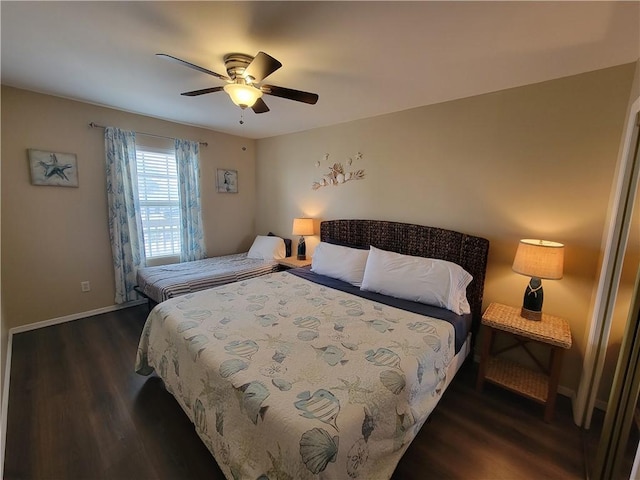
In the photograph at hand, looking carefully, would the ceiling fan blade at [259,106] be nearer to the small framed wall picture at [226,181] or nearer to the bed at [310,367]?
the bed at [310,367]

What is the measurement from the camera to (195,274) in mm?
3133

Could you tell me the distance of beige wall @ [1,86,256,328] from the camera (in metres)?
2.64

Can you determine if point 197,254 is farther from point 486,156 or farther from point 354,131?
point 486,156

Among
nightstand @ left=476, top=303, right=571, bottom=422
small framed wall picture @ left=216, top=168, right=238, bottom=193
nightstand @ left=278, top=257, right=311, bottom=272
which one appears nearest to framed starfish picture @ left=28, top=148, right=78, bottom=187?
small framed wall picture @ left=216, top=168, right=238, bottom=193

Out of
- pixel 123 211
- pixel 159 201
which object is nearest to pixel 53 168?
pixel 123 211

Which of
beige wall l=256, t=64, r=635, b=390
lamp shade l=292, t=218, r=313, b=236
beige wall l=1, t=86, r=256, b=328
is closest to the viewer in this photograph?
beige wall l=256, t=64, r=635, b=390

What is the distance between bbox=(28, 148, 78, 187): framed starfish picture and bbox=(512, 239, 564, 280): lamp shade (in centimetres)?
438

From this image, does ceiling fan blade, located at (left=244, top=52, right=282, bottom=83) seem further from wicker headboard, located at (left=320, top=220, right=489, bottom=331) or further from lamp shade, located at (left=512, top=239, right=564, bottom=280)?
lamp shade, located at (left=512, top=239, right=564, bottom=280)

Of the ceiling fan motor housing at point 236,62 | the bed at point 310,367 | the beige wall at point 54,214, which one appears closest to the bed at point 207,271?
the beige wall at point 54,214

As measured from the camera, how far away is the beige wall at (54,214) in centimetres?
264

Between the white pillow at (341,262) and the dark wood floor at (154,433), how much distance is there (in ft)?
4.06

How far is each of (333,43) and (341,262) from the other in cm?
185

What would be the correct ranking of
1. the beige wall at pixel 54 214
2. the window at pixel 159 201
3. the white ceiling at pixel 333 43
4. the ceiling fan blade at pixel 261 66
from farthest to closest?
the window at pixel 159 201 → the beige wall at pixel 54 214 → the ceiling fan blade at pixel 261 66 → the white ceiling at pixel 333 43

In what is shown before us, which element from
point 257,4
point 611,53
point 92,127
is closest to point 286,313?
Answer: point 257,4
